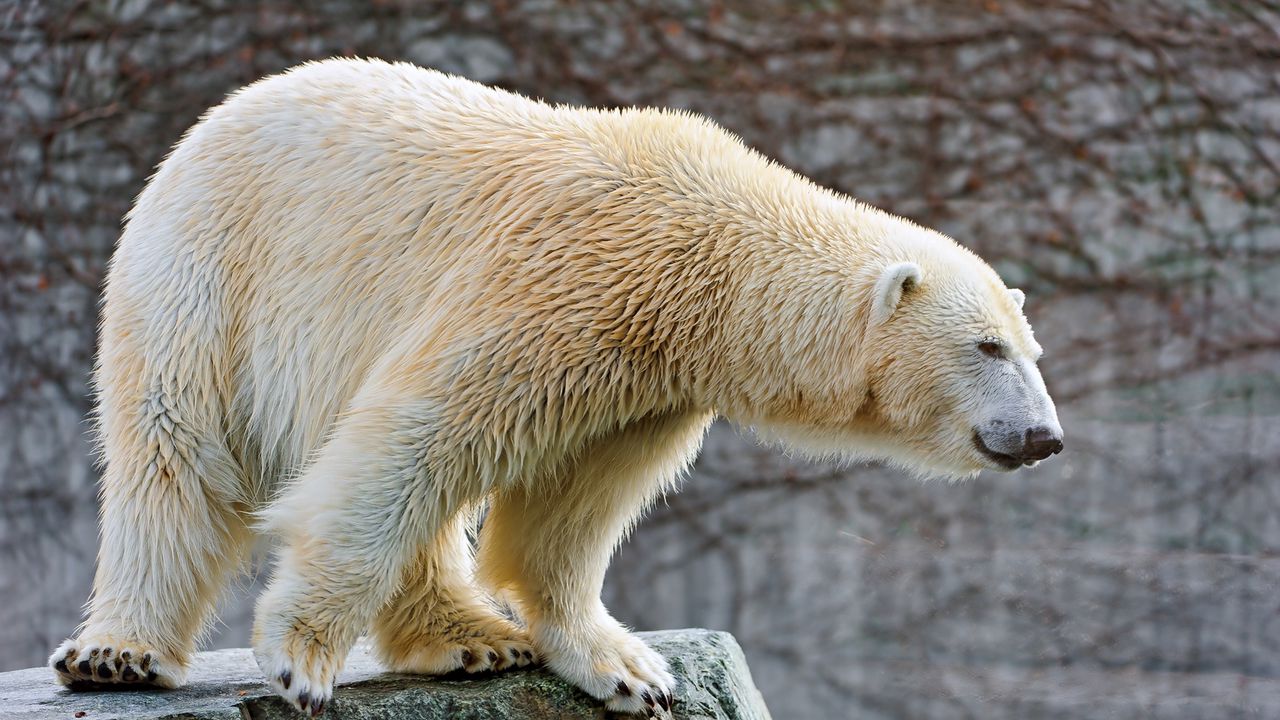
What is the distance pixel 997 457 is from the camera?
10.3ft

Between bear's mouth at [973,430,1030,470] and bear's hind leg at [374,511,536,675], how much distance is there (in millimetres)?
1234

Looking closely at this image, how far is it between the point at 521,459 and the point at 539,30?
14.8 feet

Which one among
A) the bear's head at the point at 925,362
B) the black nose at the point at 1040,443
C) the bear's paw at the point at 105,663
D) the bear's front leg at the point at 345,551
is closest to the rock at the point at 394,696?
the bear's paw at the point at 105,663

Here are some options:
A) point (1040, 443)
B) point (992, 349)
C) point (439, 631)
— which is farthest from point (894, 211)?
point (439, 631)

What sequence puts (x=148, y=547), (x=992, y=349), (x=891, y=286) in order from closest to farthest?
1. (x=891, y=286)
2. (x=992, y=349)
3. (x=148, y=547)

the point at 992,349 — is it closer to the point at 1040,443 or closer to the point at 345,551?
the point at 1040,443

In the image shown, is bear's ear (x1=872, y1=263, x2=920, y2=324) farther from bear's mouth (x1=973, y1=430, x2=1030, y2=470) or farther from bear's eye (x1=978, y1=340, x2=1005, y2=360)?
bear's mouth (x1=973, y1=430, x2=1030, y2=470)

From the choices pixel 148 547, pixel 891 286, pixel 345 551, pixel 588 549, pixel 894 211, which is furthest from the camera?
pixel 894 211

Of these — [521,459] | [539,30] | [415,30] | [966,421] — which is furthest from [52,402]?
[966,421]

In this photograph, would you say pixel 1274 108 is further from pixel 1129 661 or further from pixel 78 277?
pixel 78 277

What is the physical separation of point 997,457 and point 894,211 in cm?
404

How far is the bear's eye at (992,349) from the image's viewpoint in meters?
3.09

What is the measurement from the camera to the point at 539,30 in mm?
7055

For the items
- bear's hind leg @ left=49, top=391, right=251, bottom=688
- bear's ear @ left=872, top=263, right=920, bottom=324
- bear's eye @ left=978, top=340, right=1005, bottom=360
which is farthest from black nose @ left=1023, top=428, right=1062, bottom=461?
bear's hind leg @ left=49, top=391, right=251, bottom=688
